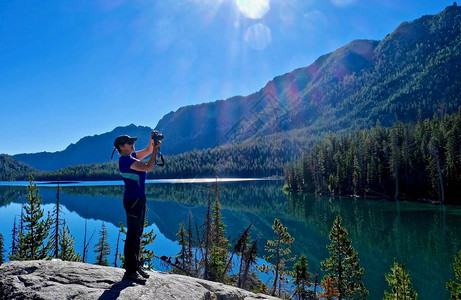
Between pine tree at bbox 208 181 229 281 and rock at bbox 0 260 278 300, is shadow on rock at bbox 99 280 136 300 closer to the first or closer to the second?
rock at bbox 0 260 278 300

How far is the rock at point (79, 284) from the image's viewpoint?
5.41m

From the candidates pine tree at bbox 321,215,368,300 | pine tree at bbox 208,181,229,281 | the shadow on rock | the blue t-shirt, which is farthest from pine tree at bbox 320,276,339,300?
the blue t-shirt

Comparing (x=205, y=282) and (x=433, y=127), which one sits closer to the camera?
(x=205, y=282)

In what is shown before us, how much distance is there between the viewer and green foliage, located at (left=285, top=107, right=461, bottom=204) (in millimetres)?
72188

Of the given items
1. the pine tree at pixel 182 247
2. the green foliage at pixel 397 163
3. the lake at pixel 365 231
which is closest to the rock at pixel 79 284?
the lake at pixel 365 231

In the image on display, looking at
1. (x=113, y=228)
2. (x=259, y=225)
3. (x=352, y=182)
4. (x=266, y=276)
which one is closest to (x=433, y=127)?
(x=352, y=182)

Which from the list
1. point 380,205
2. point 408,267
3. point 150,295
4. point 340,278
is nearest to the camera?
point 150,295

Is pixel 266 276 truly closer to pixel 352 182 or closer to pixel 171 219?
pixel 171 219

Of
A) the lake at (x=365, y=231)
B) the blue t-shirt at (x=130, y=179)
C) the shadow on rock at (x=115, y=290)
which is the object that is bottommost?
the lake at (x=365, y=231)

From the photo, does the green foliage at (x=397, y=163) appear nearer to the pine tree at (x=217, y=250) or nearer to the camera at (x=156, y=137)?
the pine tree at (x=217, y=250)

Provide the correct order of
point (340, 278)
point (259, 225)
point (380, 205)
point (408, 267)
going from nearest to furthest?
point (340, 278) < point (408, 267) < point (259, 225) < point (380, 205)

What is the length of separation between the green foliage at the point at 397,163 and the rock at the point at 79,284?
7940 centimetres

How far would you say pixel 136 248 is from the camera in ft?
21.8

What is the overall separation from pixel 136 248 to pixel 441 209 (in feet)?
246
